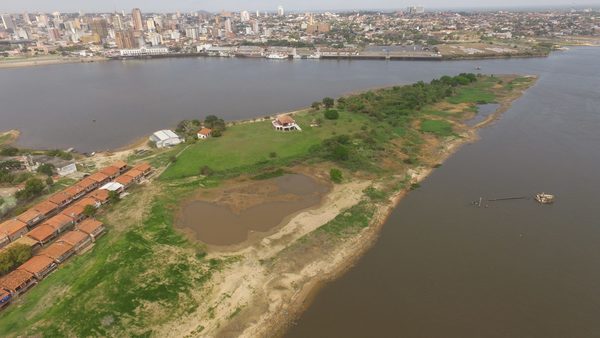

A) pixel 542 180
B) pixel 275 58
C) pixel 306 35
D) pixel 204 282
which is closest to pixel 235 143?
pixel 204 282

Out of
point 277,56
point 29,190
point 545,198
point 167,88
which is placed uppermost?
point 277,56

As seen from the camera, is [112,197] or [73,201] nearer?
[112,197]

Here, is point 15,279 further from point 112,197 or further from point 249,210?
point 249,210

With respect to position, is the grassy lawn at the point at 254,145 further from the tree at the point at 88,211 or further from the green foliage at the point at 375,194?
the green foliage at the point at 375,194

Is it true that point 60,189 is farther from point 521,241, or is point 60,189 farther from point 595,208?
point 595,208

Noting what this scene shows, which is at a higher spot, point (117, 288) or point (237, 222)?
point (117, 288)

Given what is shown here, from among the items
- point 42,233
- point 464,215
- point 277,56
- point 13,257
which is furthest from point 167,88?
point 464,215

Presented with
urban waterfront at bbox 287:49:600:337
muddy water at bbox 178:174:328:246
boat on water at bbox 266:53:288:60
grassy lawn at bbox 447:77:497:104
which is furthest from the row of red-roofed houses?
boat on water at bbox 266:53:288:60
